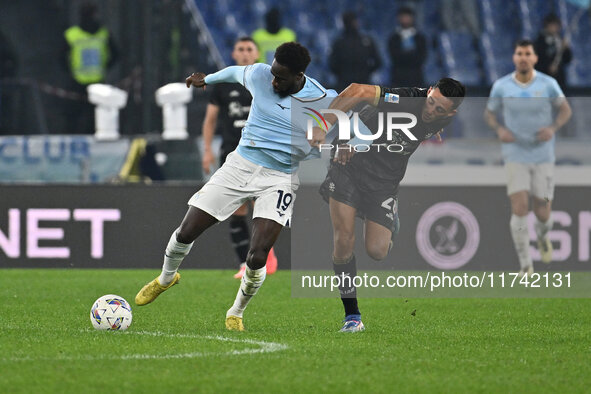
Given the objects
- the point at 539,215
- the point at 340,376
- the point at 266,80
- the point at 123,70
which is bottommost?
the point at 340,376

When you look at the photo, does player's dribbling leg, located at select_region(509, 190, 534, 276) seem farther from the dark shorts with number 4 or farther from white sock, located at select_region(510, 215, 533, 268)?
the dark shorts with number 4

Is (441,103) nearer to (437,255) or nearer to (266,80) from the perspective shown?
(266,80)

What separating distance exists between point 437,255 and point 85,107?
18.8ft

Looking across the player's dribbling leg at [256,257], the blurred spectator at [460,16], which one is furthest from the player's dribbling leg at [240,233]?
the blurred spectator at [460,16]

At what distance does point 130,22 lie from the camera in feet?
46.9

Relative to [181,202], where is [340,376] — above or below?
below

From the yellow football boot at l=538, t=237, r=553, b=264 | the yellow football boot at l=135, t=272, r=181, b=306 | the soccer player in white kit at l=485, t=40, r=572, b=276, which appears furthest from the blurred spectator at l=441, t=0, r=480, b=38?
the yellow football boot at l=135, t=272, r=181, b=306

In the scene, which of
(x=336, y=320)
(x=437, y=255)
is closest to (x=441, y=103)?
(x=336, y=320)

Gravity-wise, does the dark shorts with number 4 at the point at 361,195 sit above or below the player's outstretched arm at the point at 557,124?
below

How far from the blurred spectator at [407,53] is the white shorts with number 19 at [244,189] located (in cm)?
748

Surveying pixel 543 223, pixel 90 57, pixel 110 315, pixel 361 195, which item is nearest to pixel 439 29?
pixel 90 57

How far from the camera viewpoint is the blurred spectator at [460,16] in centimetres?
1738

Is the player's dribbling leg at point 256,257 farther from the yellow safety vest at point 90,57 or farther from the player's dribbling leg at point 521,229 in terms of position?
the yellow safety vest at point 90,57

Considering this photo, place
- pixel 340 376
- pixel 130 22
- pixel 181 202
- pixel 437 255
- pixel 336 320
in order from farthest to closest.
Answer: pixel 130 22, pixel 181 202, pixel 437 255, pixel 336 320, pixel 340 376
